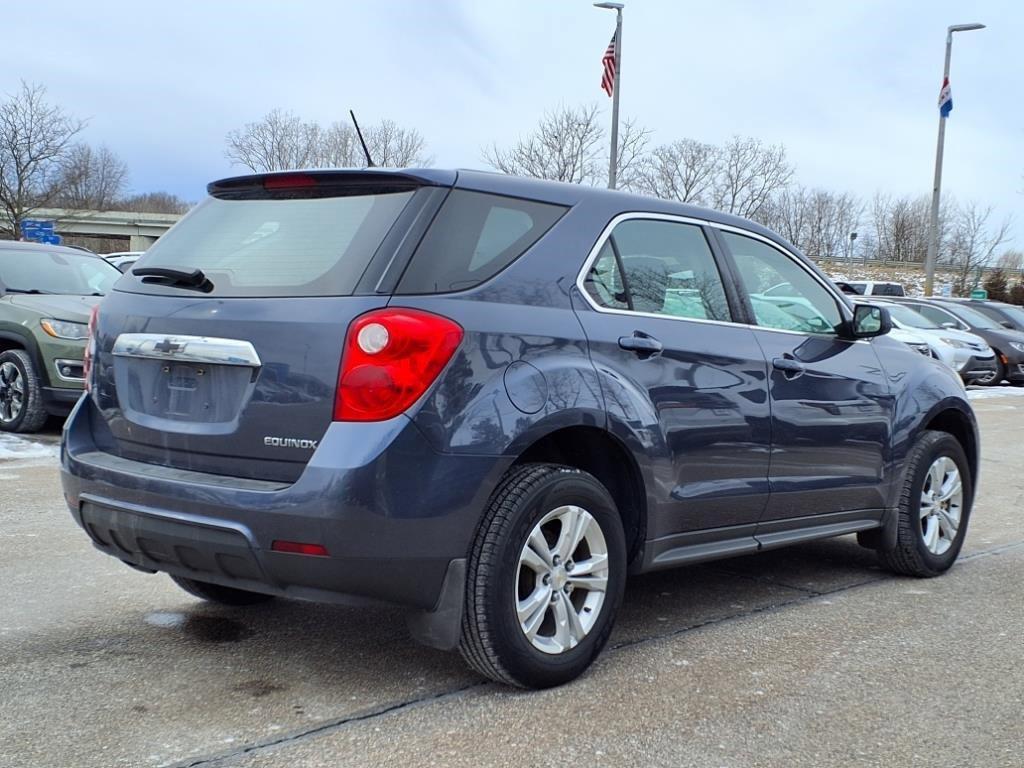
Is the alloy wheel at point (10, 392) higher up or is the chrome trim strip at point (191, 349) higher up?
the chrome trim strip at point (191, 349)

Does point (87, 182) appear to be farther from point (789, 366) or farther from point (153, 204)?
point (789, 366)

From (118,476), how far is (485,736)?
145cm

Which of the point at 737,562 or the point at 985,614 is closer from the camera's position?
the point at 985,614

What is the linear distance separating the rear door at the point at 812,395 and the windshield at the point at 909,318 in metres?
16.0

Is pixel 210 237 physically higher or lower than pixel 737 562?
higher

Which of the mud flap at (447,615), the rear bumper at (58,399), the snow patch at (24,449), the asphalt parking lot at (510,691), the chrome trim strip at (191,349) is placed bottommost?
the snow patch at (24,449)

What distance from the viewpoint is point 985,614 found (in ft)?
16.1

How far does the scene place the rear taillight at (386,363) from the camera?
129 inches

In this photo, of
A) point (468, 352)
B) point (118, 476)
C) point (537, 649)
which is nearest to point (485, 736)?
point (537, 649)

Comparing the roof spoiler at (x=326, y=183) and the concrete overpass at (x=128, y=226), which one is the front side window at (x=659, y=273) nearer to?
the roof spoiler at (x=326, y=183)

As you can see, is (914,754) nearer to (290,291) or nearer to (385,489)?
(385,489)

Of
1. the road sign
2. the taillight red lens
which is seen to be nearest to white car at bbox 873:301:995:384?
the taillight red lens

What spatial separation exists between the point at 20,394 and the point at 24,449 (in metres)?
1.00

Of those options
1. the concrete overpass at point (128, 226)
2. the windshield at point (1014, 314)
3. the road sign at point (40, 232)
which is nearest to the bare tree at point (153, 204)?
the concrete overpass at point (128, 226)
